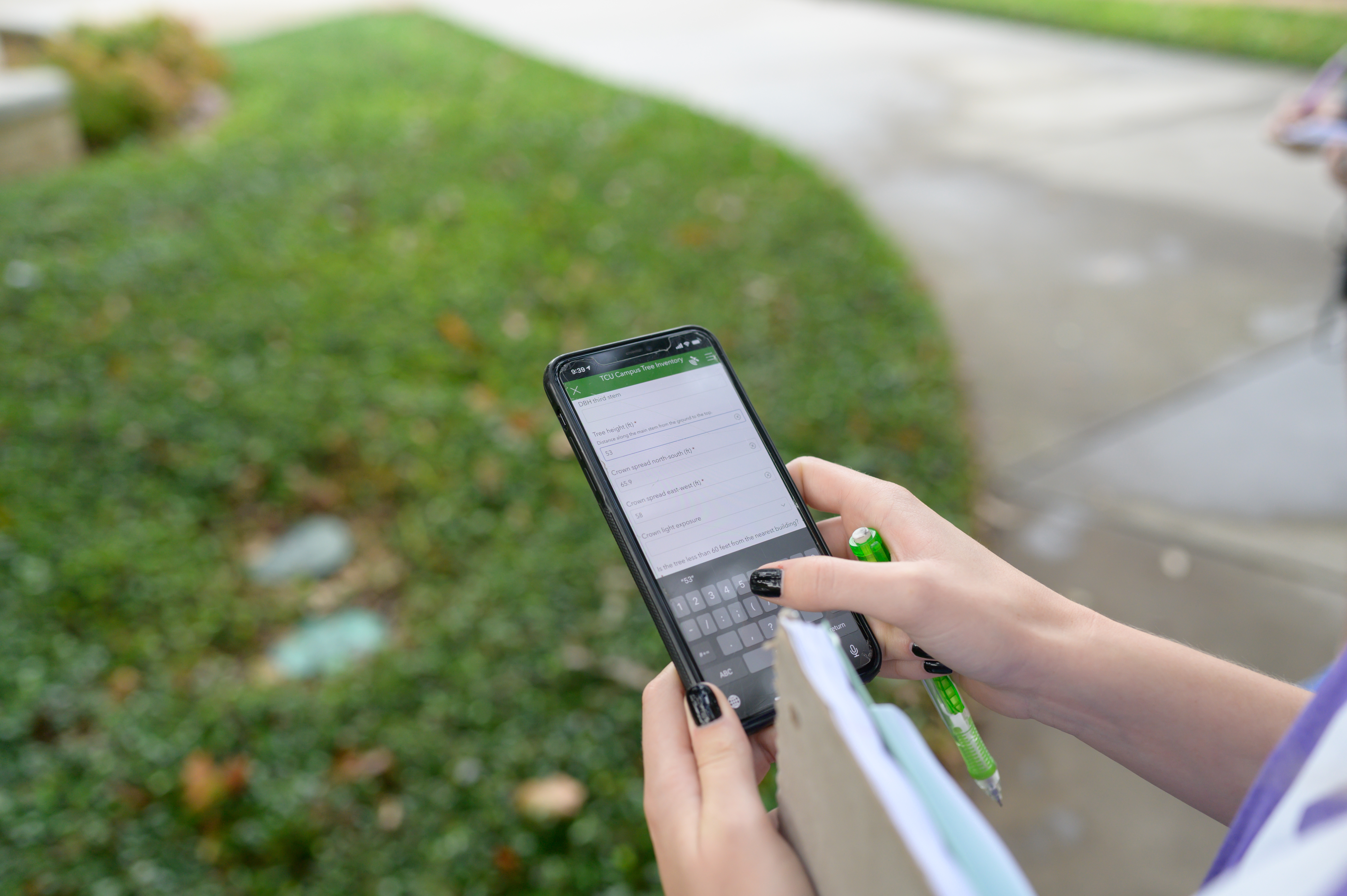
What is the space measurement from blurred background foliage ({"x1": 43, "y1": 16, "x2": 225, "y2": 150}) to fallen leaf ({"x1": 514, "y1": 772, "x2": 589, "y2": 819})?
18.9 ft

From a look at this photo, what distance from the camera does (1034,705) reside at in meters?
1.16

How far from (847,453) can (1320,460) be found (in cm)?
150

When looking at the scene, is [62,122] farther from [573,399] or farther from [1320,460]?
[1320,460]

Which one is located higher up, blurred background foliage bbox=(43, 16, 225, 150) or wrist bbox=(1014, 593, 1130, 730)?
blurred background foliage bbox=(43, 16, 225, 150)

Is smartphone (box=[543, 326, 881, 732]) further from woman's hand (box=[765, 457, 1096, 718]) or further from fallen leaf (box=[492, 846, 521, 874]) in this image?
fallen leaf (box=[492, 846, 521, 874])

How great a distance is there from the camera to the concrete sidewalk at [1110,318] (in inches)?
89.3

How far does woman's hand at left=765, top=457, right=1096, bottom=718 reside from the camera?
1.02 metres

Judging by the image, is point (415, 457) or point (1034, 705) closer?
point (1034, 705)

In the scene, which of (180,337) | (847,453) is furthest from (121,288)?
(847,453)

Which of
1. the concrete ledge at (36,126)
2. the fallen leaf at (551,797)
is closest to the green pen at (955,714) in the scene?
the fallen leaf at (551,797)

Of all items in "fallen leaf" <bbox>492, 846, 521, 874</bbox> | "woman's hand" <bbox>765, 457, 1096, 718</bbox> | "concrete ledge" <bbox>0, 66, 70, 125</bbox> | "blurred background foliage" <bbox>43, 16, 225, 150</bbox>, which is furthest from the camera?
"blurred background foliage" <bbox>43, 16, 225, 150</bbox>

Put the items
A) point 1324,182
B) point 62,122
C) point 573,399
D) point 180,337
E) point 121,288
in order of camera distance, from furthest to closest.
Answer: point 62,122
point 1324,182
point 121,288
point 180,337
point 573,399

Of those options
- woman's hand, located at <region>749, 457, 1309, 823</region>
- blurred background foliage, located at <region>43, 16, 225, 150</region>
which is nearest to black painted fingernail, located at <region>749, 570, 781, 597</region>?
woman's hand, located at <region>749, 457, 1309, 823</region>

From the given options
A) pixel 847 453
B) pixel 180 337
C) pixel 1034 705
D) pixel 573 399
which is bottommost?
pixel 1034 705
